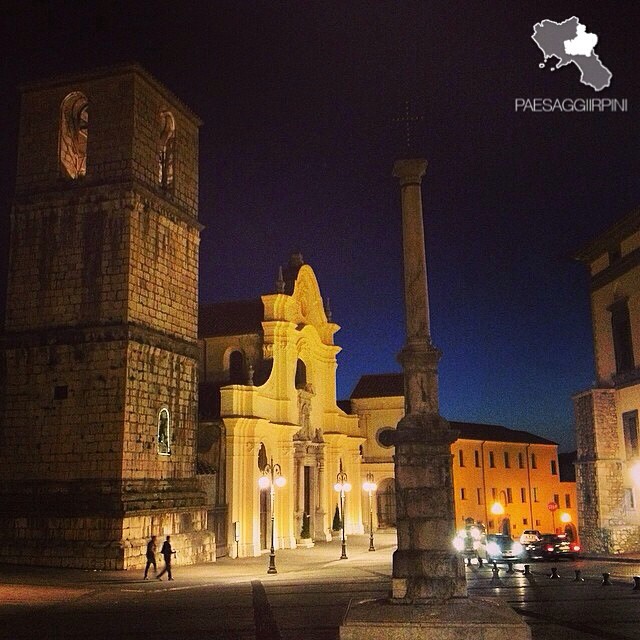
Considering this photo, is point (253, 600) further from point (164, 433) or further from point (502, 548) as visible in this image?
point (502, 548)

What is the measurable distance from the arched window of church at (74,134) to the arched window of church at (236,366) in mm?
14865

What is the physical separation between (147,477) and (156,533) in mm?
1931

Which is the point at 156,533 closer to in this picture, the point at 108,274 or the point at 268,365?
the point at 108,274

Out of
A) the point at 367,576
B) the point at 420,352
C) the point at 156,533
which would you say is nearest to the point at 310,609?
the point at 420,352

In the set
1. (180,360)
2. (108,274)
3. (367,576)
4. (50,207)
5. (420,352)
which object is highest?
(50,207)

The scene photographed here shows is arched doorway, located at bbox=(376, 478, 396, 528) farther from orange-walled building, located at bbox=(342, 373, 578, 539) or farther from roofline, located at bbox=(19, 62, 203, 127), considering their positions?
roofline, located at bbox=(19, 62, 203, 127)

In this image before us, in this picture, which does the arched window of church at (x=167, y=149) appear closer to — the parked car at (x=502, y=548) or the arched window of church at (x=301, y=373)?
the arched window of church at (x=301, y=373)

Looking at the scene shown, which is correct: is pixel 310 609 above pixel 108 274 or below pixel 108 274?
below

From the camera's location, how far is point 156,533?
26141 millimetres

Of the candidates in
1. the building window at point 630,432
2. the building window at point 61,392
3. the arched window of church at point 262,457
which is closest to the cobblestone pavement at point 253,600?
the building window at point 61,392

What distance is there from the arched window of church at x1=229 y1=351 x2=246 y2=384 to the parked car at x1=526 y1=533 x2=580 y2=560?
17581mm

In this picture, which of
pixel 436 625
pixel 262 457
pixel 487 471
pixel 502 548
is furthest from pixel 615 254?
pixel 487 471

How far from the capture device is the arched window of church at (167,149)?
31.0m

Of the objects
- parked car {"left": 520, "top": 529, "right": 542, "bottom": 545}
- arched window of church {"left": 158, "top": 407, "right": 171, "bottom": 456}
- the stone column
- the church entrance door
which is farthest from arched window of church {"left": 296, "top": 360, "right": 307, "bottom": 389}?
the stone column
